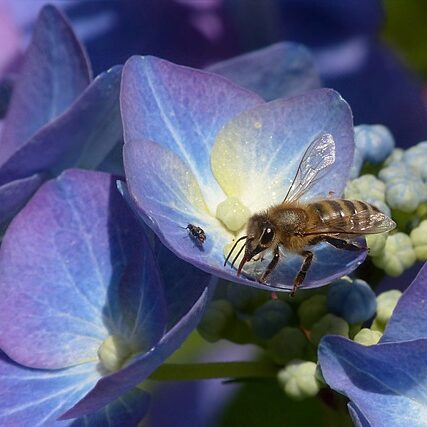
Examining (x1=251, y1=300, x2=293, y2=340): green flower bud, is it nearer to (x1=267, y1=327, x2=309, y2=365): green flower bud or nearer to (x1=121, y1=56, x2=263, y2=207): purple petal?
(x1=267, y1=327, x2=309, y2=365): green flower bud

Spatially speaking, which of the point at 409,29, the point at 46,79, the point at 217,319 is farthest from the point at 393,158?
the point at 409,29

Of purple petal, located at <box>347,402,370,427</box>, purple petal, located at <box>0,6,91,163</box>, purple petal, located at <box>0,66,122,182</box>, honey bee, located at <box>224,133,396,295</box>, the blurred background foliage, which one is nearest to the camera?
purple petal, located at <box>347,402,370,427</box>

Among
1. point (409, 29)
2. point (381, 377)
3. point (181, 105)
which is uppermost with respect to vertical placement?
point (181, 105)

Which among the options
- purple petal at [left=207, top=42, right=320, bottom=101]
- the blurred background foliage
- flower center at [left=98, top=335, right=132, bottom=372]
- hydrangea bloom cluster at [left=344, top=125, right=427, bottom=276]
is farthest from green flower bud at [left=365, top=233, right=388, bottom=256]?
the blurred background foliage


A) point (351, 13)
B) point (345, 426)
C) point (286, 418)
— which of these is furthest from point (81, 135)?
point (351, 13)

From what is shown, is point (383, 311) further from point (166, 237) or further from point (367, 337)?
point (166, 237)

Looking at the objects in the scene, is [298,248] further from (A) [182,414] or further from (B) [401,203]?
(A) [182,414]

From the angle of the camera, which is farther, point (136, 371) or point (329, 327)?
point (329, 327)
